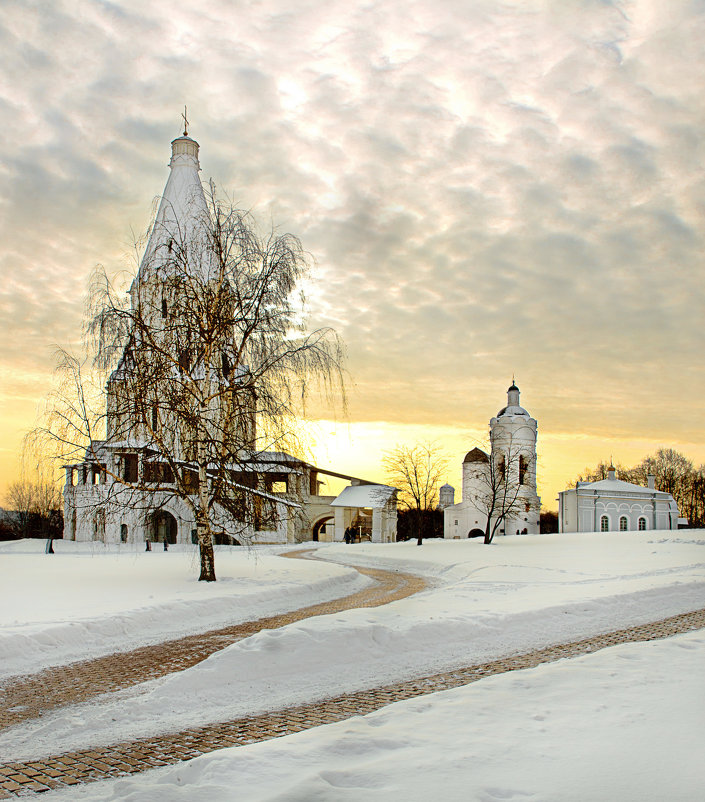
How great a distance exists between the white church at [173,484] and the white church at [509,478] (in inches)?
539

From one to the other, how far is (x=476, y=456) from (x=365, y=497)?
58.1 ft

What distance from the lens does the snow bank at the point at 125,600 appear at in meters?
10.4

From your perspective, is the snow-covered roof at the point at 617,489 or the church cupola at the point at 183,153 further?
the snow-covered roof at the point at 617,489

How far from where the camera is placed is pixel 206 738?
6.40 metres

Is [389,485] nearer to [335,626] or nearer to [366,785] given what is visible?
[335,626]

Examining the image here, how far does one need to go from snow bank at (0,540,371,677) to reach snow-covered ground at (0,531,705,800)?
0.24 metres

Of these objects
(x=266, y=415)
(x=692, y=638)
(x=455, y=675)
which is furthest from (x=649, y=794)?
(x=266, y=415)

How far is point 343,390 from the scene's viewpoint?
18.7 meters

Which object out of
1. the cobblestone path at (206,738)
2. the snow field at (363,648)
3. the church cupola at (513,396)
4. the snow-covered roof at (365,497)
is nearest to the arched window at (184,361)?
the snow field at (363,648)

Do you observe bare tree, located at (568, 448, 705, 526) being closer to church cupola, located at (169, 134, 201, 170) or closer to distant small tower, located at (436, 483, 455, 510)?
distant small tower, located at (436, 483, 455, 510)

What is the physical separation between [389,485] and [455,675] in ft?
170

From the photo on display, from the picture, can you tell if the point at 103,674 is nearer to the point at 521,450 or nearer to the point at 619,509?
the point at 619,509

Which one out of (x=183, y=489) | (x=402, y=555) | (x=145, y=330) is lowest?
(x=402, y=555)

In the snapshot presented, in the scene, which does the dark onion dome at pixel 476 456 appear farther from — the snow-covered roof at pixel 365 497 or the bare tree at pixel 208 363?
the bare tree at pixel 208 363
